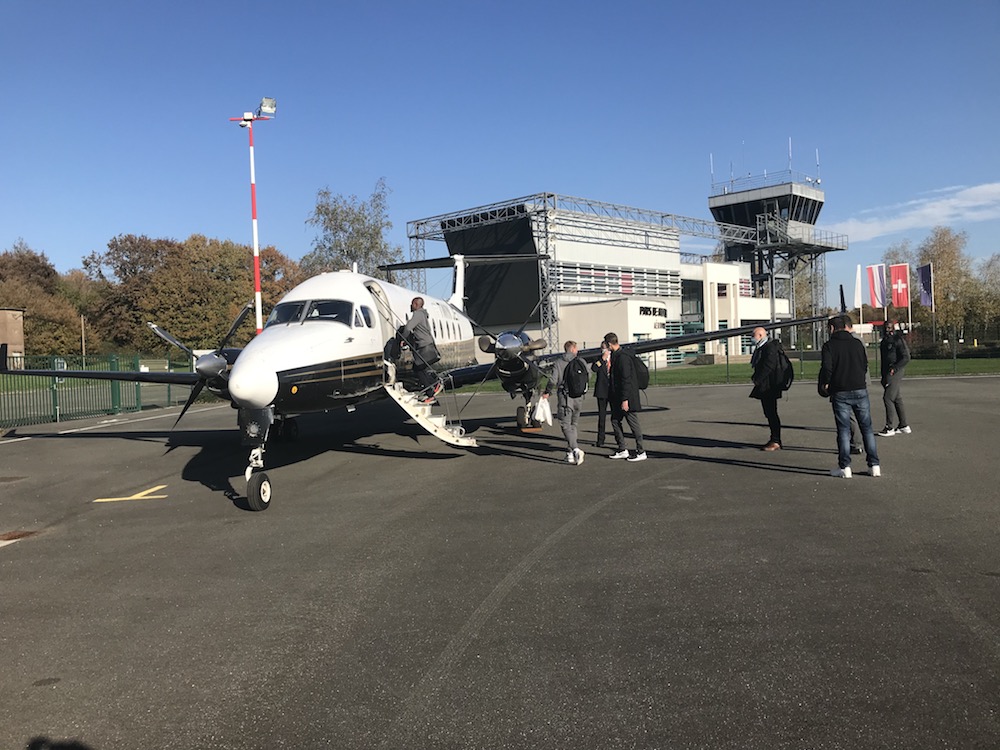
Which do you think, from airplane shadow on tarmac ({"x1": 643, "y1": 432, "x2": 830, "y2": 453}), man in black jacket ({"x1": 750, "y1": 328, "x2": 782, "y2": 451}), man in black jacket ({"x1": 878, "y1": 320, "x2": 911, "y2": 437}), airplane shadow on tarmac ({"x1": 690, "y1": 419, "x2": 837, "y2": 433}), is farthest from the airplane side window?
man in black jacket ({"x1": 878, "y1": 320, "x2": 911, "y2": 437})

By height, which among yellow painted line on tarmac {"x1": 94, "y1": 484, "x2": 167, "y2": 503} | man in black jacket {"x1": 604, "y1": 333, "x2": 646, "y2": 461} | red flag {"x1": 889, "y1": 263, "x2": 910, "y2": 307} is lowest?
yellow painted line on tarmac {"x1": 94, "y1": 484, "x2": 167, "y2": 503}

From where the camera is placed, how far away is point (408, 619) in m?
5.11

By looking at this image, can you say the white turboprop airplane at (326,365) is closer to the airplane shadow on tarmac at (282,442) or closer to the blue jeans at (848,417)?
the airplane shadow on tarmac at (282,442)

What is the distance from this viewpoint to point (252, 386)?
904cm

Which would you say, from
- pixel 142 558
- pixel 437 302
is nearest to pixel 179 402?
pixel 437 302

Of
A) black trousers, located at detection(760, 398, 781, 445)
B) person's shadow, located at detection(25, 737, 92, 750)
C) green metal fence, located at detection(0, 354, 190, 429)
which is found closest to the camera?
person's shadow, located at detection(25, 737, 92, 750)

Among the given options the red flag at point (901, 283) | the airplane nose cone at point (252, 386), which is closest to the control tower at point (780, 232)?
the red flag at point (901, 283)

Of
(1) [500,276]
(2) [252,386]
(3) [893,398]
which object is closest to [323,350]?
(2) [252,386]

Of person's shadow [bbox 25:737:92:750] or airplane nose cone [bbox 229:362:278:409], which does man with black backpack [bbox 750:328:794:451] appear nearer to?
airplane nose cone [bbox 229:362:278:409]

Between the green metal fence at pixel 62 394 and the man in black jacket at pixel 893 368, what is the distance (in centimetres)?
2334

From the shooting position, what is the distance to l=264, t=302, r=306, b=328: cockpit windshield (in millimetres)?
11273

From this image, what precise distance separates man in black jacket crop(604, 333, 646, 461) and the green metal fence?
19.3m

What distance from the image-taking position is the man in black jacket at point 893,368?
1294 centimetres

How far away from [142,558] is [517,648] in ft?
15.0
